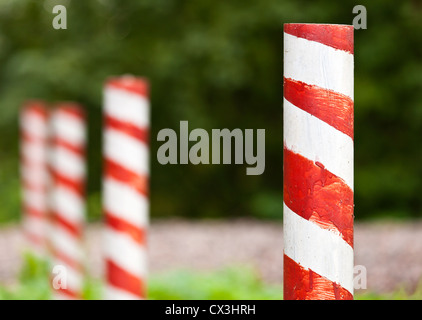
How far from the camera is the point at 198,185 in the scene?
12.1m

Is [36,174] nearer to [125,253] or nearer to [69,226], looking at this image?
[69,226]

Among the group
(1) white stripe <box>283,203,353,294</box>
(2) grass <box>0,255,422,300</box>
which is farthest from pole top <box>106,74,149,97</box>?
(1) white stripe <box>283,203,353,294</box>

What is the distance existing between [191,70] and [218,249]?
4045 mm

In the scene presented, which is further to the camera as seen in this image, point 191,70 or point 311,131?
point 191,70

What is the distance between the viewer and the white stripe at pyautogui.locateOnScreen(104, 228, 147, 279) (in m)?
3.31

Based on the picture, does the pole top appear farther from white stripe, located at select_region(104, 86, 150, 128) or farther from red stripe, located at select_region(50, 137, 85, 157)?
red stripe, located at select_region(50, 137, 85, 157)

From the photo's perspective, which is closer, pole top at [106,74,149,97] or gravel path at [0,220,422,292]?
pole top at [106,74,149,97]

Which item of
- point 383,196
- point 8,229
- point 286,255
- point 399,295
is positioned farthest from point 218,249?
point 286,255

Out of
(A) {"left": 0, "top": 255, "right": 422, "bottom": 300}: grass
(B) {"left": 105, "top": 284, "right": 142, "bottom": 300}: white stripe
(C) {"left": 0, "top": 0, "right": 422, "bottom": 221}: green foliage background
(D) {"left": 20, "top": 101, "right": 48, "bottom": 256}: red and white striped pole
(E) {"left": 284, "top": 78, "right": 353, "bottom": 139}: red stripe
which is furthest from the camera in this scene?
(C) {"left": 0, "top": 0, "right": 422, "bottom": 221}: green foliage background

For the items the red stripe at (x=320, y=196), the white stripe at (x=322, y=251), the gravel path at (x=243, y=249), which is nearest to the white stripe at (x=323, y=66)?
the red stripe at (x=320, y=196)

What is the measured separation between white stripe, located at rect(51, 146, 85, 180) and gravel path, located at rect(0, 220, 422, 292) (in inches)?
41.2

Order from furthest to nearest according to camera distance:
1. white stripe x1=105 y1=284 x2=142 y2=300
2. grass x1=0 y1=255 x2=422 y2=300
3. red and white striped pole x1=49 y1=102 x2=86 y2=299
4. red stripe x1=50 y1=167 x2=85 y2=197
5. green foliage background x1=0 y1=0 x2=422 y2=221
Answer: green foliage background x1=0 y1=0 x2=422 y2=221 < red stripe x1=50 y1=167 x2=85 y2=197 < red and white striped pole x1=49 y1=102 x2=86 y2=299 < grass x1=0 y1=255 x2=422 y2=300 < white stripe x1=105 y1=284 x2=142 y2=300
